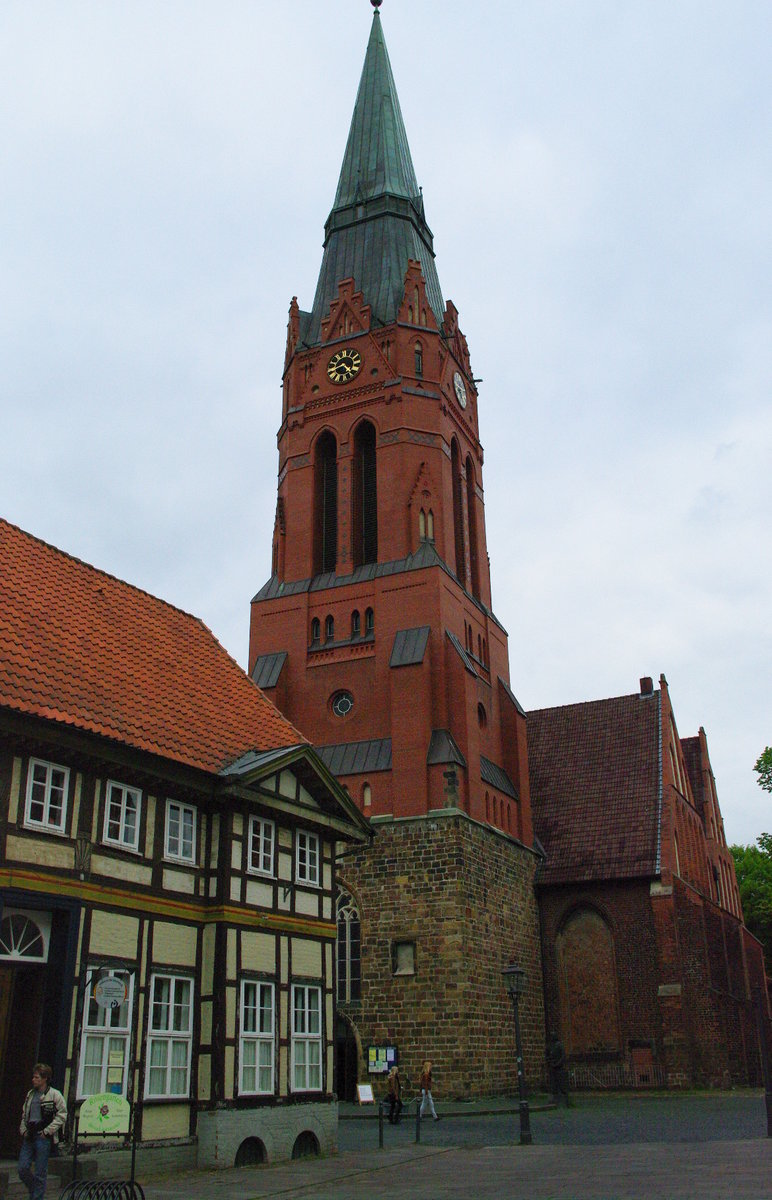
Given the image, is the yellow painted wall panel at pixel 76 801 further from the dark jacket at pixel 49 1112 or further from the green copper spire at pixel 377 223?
the green copper spire at pixel 377 223

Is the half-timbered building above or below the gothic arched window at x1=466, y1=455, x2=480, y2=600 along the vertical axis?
below

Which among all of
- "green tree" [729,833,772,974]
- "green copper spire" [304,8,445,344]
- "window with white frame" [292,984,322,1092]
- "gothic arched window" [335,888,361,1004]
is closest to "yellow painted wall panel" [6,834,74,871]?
"window with white frame" [292,984,322,1092]

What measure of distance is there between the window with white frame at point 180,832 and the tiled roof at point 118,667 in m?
0.80

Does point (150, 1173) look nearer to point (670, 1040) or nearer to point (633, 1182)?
point (633, 1182)

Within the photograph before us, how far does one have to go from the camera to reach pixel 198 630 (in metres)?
23.6

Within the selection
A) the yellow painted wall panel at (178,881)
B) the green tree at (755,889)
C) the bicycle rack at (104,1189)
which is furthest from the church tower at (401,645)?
the green tree at (755,889)

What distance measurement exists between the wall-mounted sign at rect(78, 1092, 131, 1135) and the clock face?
3296 centimetres

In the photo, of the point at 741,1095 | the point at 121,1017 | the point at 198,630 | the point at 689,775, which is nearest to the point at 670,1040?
the point at 741,1095

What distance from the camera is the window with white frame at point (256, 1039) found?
1788 cm

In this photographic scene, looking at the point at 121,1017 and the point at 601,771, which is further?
the point at 601,771

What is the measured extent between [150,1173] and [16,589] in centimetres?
896

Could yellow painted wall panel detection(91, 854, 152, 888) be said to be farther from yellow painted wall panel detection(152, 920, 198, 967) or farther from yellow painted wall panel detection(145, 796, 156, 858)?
yellow painted wall panel detection(152, 920, 198, 967)

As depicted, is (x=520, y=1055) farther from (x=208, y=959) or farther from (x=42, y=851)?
(x=42, y=851)

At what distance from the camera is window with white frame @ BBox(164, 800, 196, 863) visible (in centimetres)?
1772
